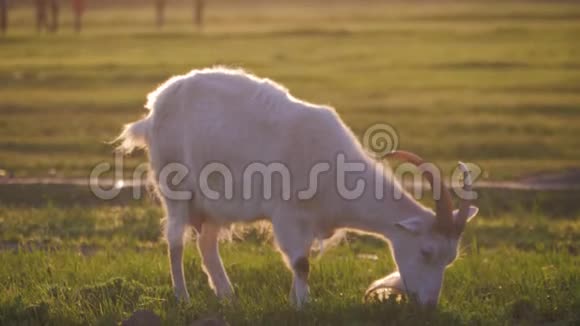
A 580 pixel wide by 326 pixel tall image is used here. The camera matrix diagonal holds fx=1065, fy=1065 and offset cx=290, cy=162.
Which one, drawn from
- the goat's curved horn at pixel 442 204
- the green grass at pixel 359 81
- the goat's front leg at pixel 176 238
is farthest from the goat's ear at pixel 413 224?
the green grass at pixel 359 81

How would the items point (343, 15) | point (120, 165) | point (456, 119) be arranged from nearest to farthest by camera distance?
point (120, 165), point (456, 119), point (343, 15)

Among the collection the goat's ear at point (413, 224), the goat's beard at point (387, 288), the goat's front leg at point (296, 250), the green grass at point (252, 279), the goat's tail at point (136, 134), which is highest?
the goat's tail at point (136, 134)

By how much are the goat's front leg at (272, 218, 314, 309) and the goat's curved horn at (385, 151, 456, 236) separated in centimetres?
95

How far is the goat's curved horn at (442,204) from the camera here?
308 inches

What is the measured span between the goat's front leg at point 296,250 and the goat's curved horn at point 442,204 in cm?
95

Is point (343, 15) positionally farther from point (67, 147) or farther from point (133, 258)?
point (133, 258)

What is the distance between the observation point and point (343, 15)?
232ft

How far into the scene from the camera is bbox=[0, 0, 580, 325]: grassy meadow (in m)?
8.27

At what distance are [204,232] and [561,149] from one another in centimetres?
1299

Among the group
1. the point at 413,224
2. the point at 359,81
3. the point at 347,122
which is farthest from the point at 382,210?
the point at 359,81

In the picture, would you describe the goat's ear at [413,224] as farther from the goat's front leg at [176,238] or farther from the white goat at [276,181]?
the goat's front leg at [176,238]

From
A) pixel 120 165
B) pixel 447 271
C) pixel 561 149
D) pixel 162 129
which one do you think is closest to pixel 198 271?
pixel 162 129

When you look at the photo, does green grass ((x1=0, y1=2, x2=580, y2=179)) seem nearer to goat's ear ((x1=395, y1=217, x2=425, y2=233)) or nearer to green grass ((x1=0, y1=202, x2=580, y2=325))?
green grass ((x1=0, y1=202, x2=580, y2=325))

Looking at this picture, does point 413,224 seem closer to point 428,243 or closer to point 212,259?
point 428,243
